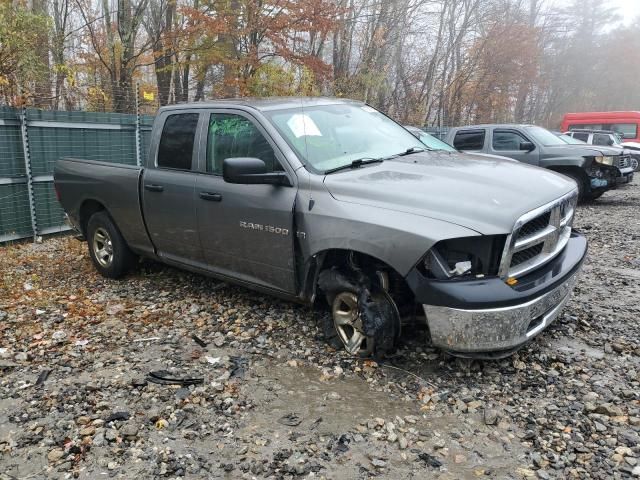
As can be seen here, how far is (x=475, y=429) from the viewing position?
2848 mm

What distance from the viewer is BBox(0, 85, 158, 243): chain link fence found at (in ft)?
24.3

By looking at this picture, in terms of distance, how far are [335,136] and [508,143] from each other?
8.02 m

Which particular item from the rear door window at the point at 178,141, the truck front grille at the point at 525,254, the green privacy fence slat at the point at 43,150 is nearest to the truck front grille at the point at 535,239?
the truck front grille at the point at 525,254

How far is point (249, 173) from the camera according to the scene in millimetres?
3590

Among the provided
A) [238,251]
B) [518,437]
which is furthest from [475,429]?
[238,251]

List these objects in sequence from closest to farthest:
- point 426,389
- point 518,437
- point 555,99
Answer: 1. point 518,437
2. point 426,389
3. point 555,99

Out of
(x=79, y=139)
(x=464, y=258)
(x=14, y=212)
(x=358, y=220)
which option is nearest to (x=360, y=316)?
(x=358, y=220)

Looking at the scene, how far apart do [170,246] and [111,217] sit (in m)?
1.08

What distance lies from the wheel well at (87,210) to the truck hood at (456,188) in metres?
3.31

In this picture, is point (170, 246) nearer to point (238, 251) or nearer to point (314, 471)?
point (238, 251)

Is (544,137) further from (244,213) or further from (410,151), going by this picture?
(244,213)

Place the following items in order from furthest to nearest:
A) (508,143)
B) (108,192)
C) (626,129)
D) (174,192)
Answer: (626,129), (508,143), (108,192), (174,192)

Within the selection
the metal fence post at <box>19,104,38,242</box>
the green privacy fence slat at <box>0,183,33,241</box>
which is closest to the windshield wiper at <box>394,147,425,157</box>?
the metal fence post at <box>19,104,38,242</box>

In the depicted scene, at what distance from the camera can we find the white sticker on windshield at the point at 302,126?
3.96 meters
